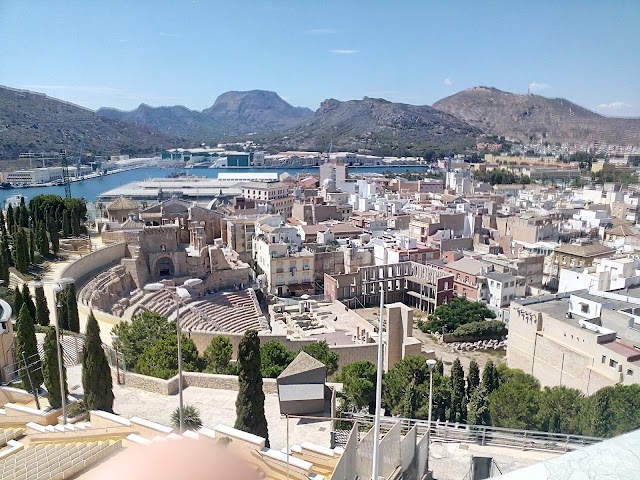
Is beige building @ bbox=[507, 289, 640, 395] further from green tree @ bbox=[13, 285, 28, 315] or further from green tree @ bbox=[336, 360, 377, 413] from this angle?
green tree @ bbox=[13, 285, 28, 315]

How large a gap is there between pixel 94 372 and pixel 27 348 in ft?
7.44

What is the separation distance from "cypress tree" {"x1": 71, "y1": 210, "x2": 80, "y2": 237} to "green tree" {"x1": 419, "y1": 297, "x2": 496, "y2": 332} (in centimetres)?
1758

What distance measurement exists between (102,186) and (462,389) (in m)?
75.8

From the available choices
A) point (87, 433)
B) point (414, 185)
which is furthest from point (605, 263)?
point (414, 185)

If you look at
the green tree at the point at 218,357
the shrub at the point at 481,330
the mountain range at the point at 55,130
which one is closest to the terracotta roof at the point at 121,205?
the green tree at the point at 218,357

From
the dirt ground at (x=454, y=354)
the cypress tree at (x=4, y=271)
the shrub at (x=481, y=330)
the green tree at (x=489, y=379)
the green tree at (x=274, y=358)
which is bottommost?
the dirt ground at (x=454, y=354)

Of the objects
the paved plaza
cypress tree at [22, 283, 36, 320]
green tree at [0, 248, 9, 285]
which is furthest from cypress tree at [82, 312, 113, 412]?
green tree at [0, 248, 9, 285]

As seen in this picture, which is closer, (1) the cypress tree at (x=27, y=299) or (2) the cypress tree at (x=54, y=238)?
(1) the cypress tree at (x=27, y=299)

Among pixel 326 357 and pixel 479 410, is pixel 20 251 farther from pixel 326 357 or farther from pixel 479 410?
pixel 479 410

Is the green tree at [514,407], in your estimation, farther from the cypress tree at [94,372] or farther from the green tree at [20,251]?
the green tree at [20,251]

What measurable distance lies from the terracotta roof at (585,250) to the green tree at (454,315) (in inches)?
271

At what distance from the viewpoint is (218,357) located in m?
13.0

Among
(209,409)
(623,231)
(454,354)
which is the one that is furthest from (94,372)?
(623,231)

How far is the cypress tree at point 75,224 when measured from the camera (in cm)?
2453
